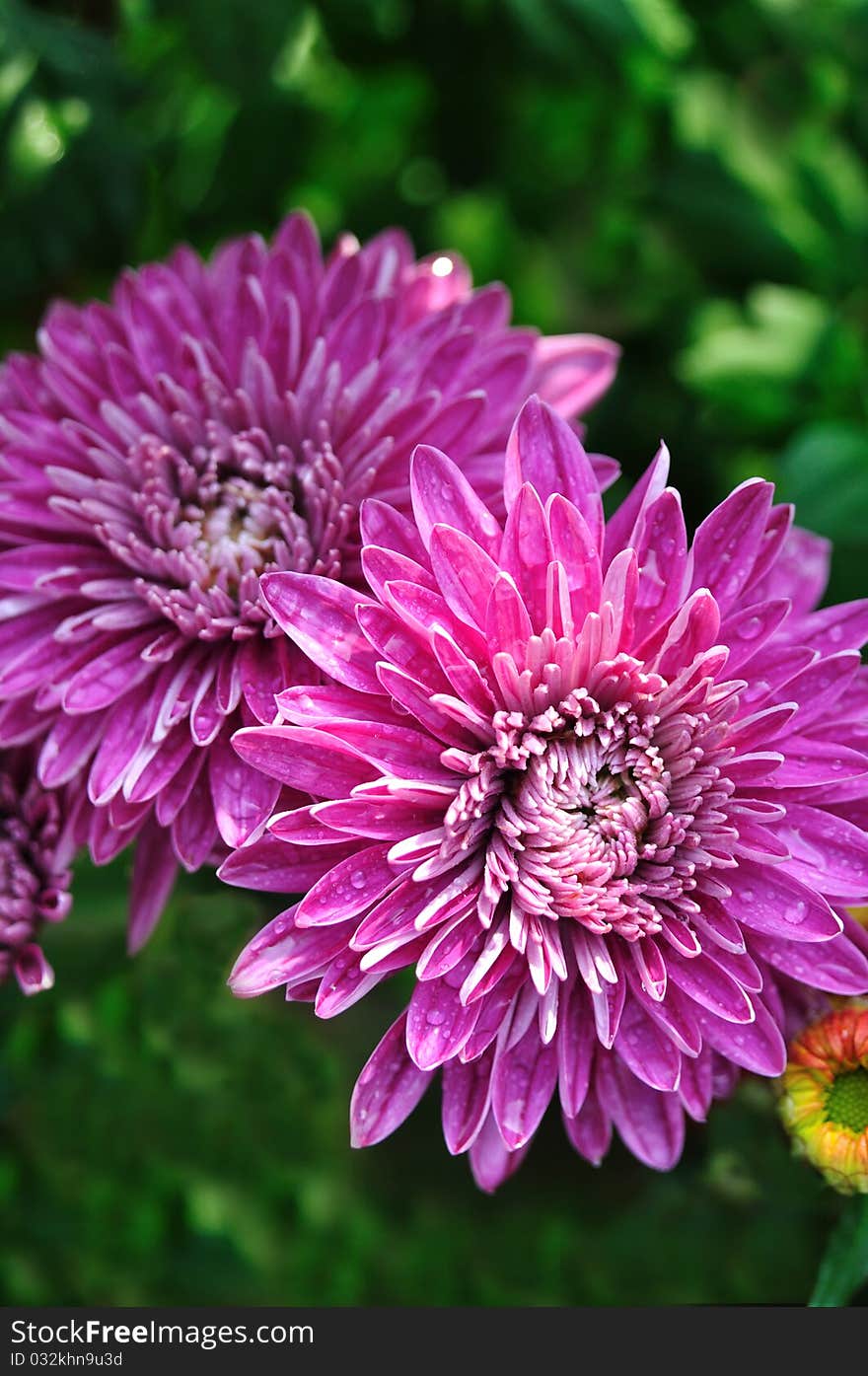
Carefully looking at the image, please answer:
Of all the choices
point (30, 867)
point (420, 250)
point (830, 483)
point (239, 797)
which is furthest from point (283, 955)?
point (420, 250)

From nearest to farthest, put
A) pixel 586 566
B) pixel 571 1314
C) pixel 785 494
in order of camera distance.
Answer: pixel 586 566, pixel 571 1314, pixel 785 494

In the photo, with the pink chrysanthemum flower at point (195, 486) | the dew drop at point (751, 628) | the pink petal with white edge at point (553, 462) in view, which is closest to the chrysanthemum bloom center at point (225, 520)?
the pink chrysanthemum flower at point (195, 486)

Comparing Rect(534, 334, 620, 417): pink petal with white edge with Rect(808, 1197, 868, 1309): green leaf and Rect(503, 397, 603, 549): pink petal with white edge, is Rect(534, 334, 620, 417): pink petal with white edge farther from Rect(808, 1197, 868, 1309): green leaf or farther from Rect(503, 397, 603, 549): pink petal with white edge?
Rect(808, 1197, 868, 1309): green leaf

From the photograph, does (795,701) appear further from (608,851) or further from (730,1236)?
(730,1236)

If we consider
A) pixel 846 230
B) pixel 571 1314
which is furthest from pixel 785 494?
pixel 571 1314

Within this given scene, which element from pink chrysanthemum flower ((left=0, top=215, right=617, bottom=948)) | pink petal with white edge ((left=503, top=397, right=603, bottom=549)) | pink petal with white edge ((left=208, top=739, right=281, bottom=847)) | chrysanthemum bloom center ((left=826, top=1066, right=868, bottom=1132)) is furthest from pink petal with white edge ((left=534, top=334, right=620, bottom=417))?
chrysanthemum bloom center ((left=826, top=1066, right=868, bottom=1132))

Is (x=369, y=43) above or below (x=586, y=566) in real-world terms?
above
